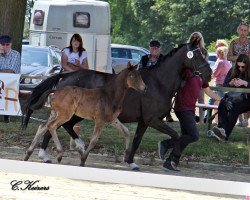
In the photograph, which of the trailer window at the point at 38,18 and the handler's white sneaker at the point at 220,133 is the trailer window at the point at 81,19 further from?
the handler's white sneaker at the point at 220,133

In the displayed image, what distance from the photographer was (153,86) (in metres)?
13.6

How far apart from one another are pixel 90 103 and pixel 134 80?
2.48ft

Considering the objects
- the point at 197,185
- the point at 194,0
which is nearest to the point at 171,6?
the point at 194,0

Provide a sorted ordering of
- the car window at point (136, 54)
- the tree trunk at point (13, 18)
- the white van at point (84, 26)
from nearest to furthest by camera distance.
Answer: the tree trunk at point (13, 18) → the white van at point (84, 26) → the car window at point (136, 54)

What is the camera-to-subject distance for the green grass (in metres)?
14.9

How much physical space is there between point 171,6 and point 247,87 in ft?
189

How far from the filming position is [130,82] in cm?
1311

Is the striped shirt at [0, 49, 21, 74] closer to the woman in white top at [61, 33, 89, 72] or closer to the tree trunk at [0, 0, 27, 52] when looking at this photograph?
the woman in white top at [61, 33, 89, 72]

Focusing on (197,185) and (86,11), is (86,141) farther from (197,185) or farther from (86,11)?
(86,11)

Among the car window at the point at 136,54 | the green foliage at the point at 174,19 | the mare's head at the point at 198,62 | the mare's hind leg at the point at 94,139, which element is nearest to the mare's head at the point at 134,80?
the mare's hind leg at the point at 94,139

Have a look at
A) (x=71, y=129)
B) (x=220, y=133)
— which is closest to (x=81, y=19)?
(x=220, y=133)

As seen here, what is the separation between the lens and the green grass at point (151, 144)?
49.0 ft

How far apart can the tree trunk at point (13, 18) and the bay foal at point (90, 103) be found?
5.49 meters

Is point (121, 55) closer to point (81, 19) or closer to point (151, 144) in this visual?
point (81, 19)
